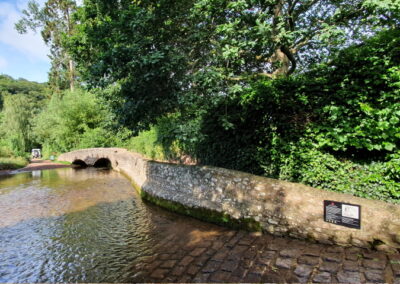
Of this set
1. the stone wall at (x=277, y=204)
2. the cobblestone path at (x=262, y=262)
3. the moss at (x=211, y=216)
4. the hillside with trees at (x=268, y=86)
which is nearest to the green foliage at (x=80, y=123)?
the hillside with trees at (x=268, y=86)

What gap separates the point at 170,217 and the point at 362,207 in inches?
190

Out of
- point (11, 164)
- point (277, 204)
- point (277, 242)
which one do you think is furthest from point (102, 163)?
point (277, 242)

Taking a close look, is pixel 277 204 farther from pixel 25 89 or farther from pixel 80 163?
pixel 25 89

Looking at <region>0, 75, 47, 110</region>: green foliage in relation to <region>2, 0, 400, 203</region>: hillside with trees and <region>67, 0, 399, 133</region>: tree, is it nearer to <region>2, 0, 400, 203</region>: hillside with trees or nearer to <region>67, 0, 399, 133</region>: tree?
<region>67, 0, 399, 133</region>: tree

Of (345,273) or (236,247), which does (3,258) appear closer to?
(236,247)

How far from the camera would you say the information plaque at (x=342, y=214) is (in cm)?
406

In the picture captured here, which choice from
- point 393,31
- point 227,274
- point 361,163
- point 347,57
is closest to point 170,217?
point 227,274

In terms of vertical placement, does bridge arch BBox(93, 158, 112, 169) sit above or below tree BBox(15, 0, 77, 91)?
below

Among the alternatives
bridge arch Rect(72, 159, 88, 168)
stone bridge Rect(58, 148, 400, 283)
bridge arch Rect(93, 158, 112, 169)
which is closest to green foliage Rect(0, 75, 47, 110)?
bridge arch Rect(72, 159, 88, 168)

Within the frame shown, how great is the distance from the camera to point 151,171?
8.99 meters

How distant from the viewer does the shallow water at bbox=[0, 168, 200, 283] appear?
434cm

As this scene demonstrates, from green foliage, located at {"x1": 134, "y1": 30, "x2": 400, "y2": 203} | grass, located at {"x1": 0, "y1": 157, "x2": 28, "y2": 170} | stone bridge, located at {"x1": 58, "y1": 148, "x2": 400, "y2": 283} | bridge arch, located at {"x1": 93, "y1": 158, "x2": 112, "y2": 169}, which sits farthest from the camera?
bridge arch, located at {"x1": 93, "y1": 158, "x2": 112, "y2": 169}

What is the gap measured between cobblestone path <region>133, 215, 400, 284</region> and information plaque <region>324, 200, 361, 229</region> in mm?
434

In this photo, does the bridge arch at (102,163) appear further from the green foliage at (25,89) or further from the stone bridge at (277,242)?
the green foliage at (25,89)
